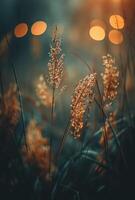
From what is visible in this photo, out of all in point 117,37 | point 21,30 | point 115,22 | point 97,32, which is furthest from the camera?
point 21,30

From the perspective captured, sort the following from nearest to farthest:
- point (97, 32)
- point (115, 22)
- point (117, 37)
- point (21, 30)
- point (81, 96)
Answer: point (81, 96)
point (115, 22)
point (117, 37)
point (97, 32)
point (21, 30)

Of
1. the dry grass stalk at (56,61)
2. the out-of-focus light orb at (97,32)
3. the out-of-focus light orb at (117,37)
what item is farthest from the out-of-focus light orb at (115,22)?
the out-of-focus light orb at (97,32)

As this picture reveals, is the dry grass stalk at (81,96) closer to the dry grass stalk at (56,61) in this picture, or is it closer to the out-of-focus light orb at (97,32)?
the dry grass stalk at (56,61)

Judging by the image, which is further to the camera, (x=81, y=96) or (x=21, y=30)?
(x=21, y=30)

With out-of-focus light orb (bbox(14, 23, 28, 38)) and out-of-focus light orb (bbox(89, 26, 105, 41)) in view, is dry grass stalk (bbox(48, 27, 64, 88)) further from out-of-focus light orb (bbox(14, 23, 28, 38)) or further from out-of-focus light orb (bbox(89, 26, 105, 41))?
out-of-focus light orb (bbox(14, 23, 28, 38))

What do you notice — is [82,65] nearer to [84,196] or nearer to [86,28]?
[86,28]

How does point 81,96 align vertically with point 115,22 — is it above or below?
below

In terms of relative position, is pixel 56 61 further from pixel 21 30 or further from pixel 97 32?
pixel 21 30

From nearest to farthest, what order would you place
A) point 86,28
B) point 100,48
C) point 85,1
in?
point 100,48
point 86,28
point 85,1

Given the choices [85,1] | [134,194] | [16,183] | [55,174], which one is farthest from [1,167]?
[85,1]

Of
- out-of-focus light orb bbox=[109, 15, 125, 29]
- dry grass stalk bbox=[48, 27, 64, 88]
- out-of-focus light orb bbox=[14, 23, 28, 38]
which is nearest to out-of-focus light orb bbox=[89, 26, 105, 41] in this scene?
out-of-focus light orb bbox=[14, 23, 28, 38]

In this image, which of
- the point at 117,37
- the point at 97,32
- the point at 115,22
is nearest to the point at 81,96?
the point at 115,22
